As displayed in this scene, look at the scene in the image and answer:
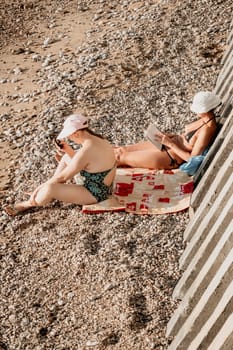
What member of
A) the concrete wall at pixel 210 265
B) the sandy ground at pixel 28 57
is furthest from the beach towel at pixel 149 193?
the sandy ground at pixel 28 57

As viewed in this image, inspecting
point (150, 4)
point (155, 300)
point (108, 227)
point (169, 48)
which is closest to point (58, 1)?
point (150, 4)

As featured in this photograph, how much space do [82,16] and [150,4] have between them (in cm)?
124

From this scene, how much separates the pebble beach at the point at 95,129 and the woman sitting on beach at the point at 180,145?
639 mm

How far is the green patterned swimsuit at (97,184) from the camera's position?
7.25 metres

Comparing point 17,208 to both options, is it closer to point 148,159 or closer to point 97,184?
point 97,184

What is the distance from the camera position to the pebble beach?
6012 mm

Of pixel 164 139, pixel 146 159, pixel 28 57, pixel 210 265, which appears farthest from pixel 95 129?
pixel 210 265

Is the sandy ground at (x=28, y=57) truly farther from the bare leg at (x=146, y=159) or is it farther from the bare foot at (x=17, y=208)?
the bare leg at (x=146, y=159)

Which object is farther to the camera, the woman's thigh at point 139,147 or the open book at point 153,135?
the woman's thigh at point 139,147

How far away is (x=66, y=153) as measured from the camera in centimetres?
761

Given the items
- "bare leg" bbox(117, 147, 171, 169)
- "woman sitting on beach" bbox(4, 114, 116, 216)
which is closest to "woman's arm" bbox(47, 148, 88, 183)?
"woman sitting on beach" bbox(4, 114, 116, 216)

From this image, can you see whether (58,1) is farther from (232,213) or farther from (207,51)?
(232,213)

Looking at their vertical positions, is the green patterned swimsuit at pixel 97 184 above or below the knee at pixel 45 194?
above

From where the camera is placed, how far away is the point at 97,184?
23.9ft
